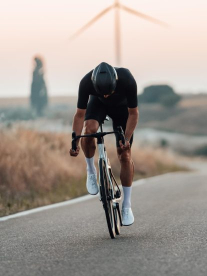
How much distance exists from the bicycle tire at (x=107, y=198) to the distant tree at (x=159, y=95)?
130m

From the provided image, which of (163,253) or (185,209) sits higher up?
(163,253)

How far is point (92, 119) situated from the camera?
946cm

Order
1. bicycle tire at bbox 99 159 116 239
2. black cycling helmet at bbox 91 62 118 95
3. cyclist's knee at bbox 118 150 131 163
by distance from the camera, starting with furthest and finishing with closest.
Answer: cyclist's knee at bbox 118 150 131 163, bicycle tire at bbox 99 159 116 239, black cycling helmet at bbox 91 62 118 95

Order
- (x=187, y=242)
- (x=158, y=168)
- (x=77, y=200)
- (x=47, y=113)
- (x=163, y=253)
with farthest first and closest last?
(x=47, y=113) → (x=158, y=168) → (x=77, y=200) → (x=187, y=242) → (x=163, y=253)

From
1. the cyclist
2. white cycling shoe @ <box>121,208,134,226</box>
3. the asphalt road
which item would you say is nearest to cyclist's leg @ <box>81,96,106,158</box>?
the cyclist

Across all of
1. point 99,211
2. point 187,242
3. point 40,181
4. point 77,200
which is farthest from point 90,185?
point 40,181

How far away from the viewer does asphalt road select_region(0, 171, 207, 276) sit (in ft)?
22.7

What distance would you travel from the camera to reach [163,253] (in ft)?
25.2

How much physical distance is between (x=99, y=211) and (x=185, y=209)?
4.30 feet

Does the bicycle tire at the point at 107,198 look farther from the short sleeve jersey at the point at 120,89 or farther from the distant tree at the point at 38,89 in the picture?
the distant tree at the point at 38,89

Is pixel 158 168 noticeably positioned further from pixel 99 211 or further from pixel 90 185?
pixel 90 185

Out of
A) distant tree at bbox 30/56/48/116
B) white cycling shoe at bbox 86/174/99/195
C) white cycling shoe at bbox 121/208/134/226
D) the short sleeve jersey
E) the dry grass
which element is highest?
the short sleeve jersey

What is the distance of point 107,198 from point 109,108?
1250 mm

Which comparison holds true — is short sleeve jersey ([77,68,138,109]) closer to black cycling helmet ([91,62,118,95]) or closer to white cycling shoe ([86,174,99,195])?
black cycling helmet ([91,62,118,95])
